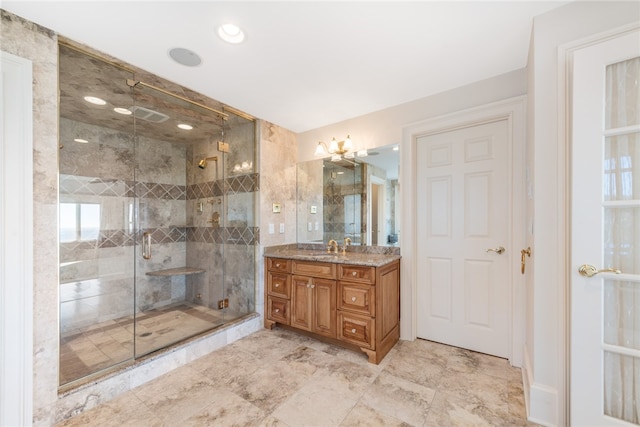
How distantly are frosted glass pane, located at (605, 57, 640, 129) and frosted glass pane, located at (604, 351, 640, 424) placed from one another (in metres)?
1.17

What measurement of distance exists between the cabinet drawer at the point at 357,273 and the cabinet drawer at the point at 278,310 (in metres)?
0.78

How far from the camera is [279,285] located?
2.81 meters

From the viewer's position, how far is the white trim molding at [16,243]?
4.61 feet

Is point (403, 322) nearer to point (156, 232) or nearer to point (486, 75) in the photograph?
point (486, 75)

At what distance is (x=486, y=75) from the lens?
213 cm

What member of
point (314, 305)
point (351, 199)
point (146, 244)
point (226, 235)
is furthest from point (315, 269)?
point (146, 244)

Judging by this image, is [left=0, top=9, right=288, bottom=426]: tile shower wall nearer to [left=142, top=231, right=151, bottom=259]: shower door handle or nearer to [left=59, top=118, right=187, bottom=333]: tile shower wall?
[left=59, top=118, right=187, bottom=333]: tile shower wall

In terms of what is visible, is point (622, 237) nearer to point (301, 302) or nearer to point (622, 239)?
point (622, 239)

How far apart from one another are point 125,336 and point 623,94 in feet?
13.4

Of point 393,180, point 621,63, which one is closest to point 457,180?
point 393,180

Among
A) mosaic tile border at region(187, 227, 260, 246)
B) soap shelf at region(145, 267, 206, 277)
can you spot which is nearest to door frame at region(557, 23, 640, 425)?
mosaic tile border at region(187, 227, 260, 246)

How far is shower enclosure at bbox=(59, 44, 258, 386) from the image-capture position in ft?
7.52

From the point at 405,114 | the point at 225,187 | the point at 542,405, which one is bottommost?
the point at 542,405

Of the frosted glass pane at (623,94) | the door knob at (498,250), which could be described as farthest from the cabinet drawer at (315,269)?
the frosted glass pane at (623,94)
